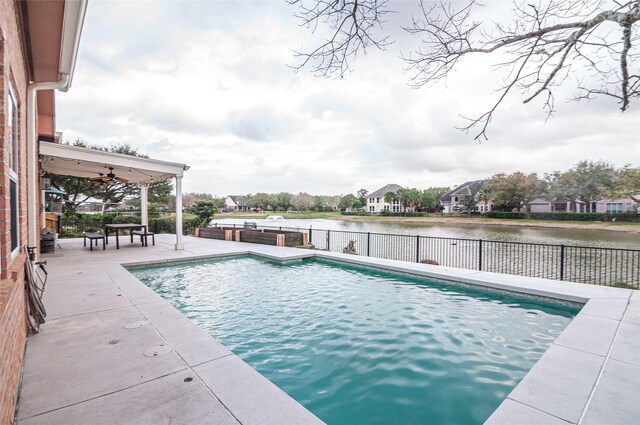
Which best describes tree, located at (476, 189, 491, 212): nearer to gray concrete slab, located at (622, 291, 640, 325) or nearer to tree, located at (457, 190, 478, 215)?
tree, located at (457, 190, 478, 215)

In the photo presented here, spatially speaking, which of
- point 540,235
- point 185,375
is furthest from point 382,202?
point 185,375

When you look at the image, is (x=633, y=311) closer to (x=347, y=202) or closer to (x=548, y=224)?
(x=548, y=224)

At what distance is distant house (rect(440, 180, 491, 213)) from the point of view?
58162 mm

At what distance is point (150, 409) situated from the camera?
2242 mm

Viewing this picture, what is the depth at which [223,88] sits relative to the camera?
11508 millimetres

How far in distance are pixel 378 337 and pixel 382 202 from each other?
74.5 meters

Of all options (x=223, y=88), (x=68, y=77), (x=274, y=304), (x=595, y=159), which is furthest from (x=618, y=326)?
(x=595, y=159)

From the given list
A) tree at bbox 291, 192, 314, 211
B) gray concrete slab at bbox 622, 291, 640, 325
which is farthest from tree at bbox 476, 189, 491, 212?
gray concrete slab at bbox 622, 291, 640, 325

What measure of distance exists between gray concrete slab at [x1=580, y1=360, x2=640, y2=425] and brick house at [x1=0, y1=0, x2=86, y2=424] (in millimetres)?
4040

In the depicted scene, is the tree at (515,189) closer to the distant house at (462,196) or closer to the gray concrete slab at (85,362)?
the distant house at (462,196)

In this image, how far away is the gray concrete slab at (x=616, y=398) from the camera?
2.31m

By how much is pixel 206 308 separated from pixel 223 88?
29.8 ft

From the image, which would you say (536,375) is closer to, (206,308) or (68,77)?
(206,308)

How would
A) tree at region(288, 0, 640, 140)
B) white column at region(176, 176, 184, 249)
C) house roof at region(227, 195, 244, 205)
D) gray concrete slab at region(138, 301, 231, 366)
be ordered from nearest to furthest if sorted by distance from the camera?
tree at region(288, 0, 640, 140) → gray concrete slab at region(138, 301, 231, 366) → white column at region(176, 176, 184, 249) → house roof at region(227, 195, 244, 205)
